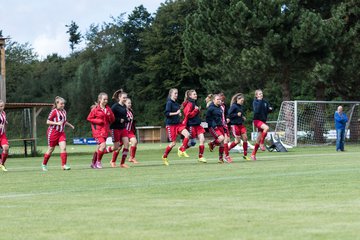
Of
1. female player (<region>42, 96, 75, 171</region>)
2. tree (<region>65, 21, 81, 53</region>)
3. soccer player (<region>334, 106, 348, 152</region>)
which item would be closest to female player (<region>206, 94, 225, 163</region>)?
female player (<region>42, 96, 75, 171</region>)

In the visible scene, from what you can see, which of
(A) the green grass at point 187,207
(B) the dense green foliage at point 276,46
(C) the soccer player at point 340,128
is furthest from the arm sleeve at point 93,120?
(B) the dense green foliage at point 276,46

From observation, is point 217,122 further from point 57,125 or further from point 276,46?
point 276,46

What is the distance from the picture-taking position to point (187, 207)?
11.1m

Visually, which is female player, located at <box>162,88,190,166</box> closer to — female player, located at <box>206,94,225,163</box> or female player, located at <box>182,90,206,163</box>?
female player, located at <box>182,90,206,163</box>

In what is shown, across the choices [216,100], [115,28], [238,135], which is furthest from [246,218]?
[115,28]

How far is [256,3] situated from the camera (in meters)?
49.3

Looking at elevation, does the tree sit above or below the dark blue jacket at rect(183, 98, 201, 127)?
above

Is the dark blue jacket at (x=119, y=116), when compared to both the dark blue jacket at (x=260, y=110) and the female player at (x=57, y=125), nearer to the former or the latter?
the female player at (x=57, y=125)

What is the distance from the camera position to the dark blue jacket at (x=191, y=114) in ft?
79.8

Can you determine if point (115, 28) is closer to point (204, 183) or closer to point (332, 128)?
point (332, 128)

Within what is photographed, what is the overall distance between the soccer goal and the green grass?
1112 inches

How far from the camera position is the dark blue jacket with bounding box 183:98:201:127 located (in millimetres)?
24312

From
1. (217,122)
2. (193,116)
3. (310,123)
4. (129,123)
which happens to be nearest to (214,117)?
(217,122)

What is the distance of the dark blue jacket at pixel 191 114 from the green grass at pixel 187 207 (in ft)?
21.0
